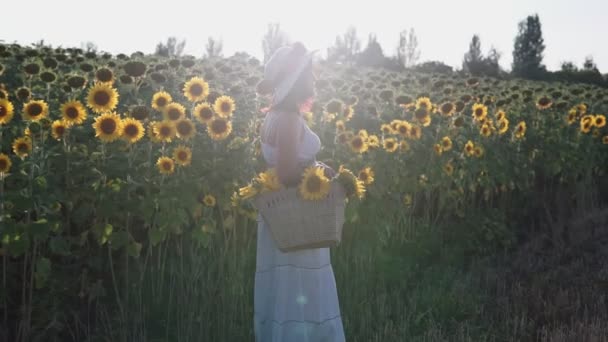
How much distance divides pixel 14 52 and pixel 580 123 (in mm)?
7322

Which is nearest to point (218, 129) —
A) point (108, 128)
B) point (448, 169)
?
point (108, 128)

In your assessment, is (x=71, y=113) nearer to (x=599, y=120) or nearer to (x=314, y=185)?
(x=314, y=185)

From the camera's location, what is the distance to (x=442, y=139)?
6512 millimetres

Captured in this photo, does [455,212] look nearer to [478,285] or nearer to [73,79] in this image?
[478,285]

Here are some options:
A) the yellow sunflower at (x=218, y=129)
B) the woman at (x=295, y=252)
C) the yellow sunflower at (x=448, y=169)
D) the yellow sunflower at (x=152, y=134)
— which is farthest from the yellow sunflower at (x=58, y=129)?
the yellow sunflower at (x=448, y=169)

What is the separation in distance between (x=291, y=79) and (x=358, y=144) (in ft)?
7.56

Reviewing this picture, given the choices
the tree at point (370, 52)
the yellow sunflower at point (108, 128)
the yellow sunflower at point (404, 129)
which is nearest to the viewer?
the yellow sunflower at point (108, 128)

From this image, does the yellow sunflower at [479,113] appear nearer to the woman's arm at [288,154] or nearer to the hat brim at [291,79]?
the hat brim at [291,79]

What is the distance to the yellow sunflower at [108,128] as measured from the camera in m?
3.97

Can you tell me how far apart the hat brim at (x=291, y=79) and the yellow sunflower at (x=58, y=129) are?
4.72 ft

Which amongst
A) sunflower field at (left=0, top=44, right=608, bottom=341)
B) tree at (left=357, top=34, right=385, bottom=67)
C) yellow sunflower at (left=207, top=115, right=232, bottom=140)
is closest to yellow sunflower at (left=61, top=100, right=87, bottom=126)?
sunflower field at (left=0, top=44, right=608, bottom=341)

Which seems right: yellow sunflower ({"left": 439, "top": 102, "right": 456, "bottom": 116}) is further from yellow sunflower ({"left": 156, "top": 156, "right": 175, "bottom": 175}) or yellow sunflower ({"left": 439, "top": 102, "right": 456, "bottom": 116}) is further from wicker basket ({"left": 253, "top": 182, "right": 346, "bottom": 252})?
wicker basket ({"left": 253, "top": 182, "right": 346, "bottom": 252})

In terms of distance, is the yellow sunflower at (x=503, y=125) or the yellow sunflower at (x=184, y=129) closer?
the yellow sunflower at (x=184, y=129)

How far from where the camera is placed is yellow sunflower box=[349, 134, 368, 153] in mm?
5492
